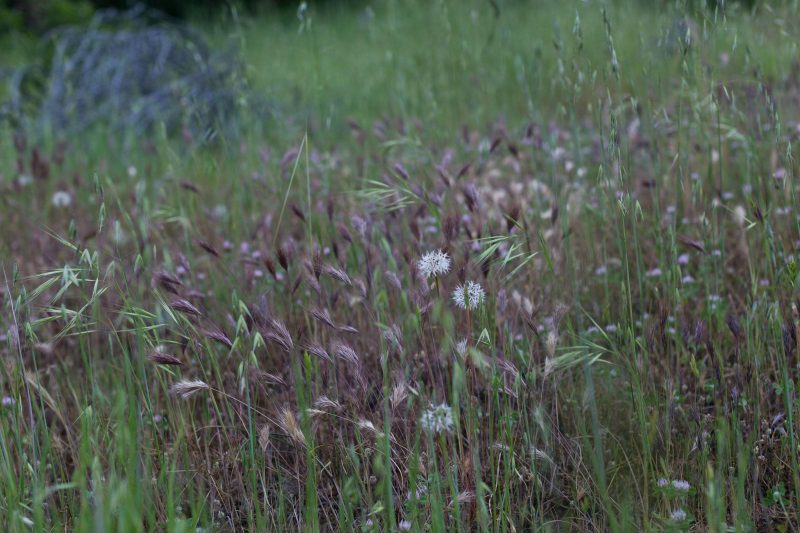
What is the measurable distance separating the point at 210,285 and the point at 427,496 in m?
1.41

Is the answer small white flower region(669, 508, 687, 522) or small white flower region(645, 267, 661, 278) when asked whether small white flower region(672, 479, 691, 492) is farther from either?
small white flower region(645, 267, 661, 278)

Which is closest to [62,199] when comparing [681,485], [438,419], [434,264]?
[434,264]

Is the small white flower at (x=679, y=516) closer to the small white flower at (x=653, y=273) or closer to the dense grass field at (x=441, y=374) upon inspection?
the dense grass field at (x=441, y=374)

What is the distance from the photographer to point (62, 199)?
3.59 m

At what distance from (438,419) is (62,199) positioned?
272 cm

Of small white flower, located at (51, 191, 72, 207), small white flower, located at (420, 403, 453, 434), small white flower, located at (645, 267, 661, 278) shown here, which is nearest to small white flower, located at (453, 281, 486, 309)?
small white flower, located at (420, 403, 453, 434)

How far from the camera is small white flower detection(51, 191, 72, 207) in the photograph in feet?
11.6

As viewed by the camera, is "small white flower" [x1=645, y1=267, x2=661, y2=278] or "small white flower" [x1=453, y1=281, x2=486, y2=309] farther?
"small white flower" [x1=645, y1=267, x2=661, y2=278]

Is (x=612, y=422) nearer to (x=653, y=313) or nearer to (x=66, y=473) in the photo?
(x=653, y=313)

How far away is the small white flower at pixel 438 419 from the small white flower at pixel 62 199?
2.53 metres

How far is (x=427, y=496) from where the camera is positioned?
1567mm

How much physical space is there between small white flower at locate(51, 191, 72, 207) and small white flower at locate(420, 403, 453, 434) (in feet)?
8.29

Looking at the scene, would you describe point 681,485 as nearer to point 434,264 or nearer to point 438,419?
point 438,419

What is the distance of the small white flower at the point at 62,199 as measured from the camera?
11.6 ft
